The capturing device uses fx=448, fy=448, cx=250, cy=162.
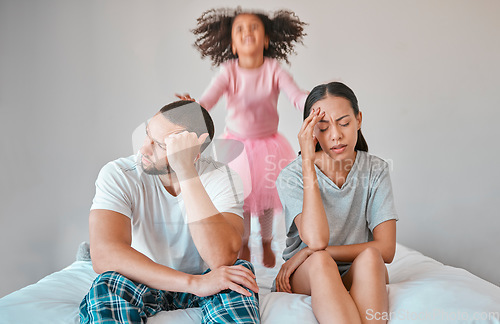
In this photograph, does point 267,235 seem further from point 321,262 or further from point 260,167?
point 321,262

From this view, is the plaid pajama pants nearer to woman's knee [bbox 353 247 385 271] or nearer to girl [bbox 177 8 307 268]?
woman's knee [bbox 353 247 385 271]

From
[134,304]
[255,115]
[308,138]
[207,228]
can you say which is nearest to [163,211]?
[207,228]

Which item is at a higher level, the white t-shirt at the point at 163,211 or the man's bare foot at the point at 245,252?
the white t-shirt at the point at 163,211

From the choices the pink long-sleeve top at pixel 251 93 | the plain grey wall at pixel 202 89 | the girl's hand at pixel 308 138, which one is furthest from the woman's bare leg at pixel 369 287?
the plain grey wall at pixel 202 89

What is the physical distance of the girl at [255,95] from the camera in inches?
60.1

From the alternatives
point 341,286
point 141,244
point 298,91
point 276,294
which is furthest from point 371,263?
point 298,91

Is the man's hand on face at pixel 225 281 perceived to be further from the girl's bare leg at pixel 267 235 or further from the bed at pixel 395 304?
the girl's bare leg at pixel 267 235

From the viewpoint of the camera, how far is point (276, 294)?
1119 millimetres

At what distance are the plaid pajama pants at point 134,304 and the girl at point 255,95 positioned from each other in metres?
0.55

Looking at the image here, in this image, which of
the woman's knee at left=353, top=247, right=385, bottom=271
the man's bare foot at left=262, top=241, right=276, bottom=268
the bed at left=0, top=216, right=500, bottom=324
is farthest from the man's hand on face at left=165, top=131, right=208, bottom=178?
the man's bare foot at left=262, top=241, right=276, bottom=268

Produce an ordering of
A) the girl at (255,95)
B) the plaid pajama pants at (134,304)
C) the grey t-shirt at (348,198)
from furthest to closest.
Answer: the girl at (255,95) → the grey t-shirt at (348,198) → the plaid pajama pants at (134,304)

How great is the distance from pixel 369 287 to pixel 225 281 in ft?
1.04

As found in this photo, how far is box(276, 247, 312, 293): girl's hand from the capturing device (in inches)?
45.0

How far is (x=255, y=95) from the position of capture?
5.01 feet
